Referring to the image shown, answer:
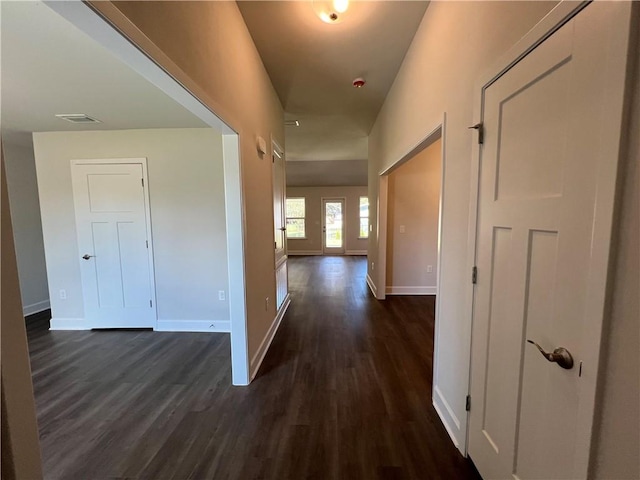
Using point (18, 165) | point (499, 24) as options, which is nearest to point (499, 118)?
point (499, 24)

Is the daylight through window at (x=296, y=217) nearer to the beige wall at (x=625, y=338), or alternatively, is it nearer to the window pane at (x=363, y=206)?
the window pane at (x=363, y=206)

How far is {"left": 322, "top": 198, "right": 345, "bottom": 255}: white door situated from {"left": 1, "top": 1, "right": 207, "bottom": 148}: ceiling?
6.52m

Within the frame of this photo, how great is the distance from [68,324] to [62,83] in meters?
2.91

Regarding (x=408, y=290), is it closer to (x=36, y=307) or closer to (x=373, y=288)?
(x=373, y=288)

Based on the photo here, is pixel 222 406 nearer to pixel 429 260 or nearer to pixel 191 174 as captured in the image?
pixel 191 174

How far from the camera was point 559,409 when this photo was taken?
0.90 m

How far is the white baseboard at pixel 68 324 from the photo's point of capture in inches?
132

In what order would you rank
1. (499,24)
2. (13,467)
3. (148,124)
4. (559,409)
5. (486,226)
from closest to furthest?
(13,467) < (559,409) < (499,24) < (486,226) < (148,124)

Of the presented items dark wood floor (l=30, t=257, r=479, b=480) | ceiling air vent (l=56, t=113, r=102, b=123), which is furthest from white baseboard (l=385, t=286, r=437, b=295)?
ceiling air vent (l=56, t=113, r=102, b=123)

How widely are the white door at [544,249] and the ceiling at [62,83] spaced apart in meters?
2.29

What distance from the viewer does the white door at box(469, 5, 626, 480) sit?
75cm

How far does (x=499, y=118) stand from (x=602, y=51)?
0.48 m

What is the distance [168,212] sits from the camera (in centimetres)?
322

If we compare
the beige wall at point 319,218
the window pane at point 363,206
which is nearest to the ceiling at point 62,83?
the beige wall at point 319,218
